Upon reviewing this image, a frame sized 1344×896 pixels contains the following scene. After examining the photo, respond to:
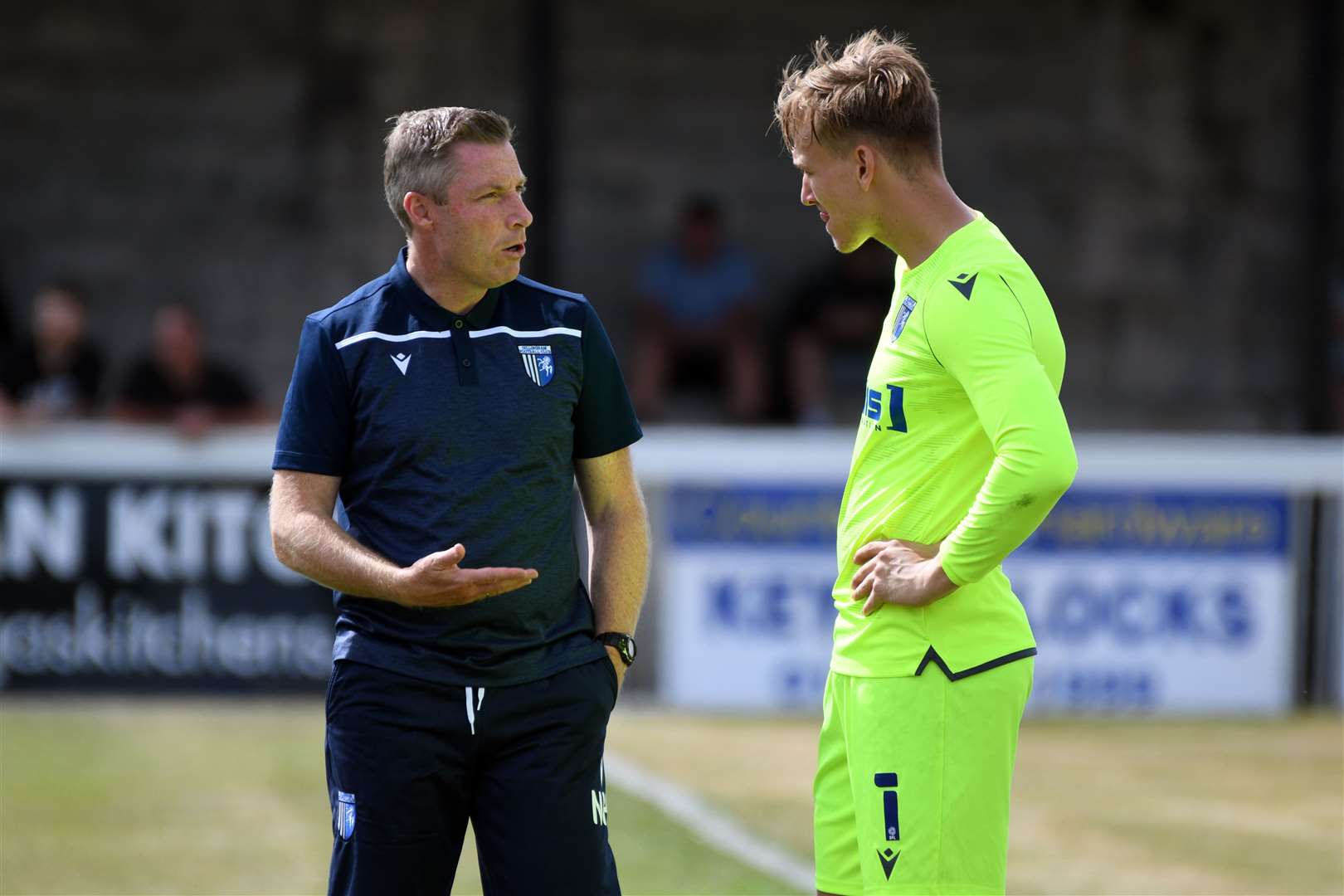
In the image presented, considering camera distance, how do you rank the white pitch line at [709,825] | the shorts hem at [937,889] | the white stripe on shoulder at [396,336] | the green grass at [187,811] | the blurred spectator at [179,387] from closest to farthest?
the shorts hem at [937,889] < the white stripe on shoulder at [396,336] < the green grass at [187,811] < the white pitch line at [709,825] < the blurred spectator at [179,387]

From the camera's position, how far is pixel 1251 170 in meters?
13.5

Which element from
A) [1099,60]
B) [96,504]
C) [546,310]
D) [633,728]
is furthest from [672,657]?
[1099,60]

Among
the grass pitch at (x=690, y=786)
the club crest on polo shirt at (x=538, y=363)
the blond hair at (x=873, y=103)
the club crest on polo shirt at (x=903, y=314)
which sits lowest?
the grass pitch at (x=690, y=786)

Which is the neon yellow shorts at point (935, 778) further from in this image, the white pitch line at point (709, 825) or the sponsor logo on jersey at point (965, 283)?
the white pitch line at point (709, 825)

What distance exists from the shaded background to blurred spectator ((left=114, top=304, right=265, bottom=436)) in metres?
2.79

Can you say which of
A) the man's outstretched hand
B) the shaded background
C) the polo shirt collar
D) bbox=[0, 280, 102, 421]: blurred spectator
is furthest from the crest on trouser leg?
the shaded background

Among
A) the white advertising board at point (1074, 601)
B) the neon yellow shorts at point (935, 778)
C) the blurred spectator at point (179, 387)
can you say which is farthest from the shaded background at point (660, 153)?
the neon yellow shorts at point (935, 778)

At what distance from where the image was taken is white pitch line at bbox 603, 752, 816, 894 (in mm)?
A: 5773

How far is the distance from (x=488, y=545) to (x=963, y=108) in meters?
10.8

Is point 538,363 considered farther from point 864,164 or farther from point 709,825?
point 709,825

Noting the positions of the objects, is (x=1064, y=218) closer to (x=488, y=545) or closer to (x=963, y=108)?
(x=963, y=108)

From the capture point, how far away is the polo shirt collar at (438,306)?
3168 millimetres

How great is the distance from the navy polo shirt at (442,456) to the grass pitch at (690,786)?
8.60ft

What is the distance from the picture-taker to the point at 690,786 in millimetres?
7195
